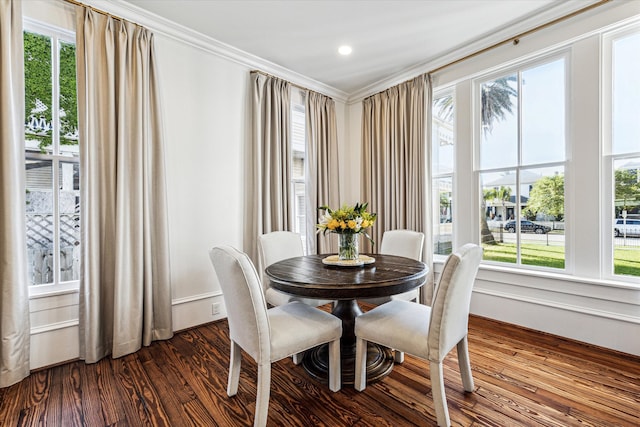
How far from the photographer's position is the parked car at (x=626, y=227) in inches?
91.8

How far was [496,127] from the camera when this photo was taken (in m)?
3.13

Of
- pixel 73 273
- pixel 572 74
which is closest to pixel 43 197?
pixel 73 273

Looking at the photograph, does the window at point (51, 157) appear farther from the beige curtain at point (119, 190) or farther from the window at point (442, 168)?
the window at point (442, 168)

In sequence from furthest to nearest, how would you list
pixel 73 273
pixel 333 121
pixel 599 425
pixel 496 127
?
pixel 333 121 → pixel 496 127 → pixel 73 273 → pixel 599 425

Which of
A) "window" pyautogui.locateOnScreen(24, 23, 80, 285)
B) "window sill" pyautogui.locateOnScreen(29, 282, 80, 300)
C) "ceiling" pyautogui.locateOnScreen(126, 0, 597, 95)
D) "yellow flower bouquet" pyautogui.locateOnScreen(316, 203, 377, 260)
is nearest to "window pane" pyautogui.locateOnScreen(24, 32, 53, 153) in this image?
"window" pyautogui.locateOnScreen(24, 23, 80, 285)

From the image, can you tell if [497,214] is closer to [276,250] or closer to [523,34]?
[523,34]

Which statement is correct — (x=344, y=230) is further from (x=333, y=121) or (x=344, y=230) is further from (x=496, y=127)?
A: (x=333, y=121)

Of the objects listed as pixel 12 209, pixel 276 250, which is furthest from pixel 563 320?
pixel 12 209

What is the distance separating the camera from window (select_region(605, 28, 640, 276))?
233 cm

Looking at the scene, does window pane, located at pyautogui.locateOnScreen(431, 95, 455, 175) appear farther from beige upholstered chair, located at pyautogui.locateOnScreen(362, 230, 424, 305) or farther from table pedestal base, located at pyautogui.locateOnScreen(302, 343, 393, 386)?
table pedestal base, located at pyautogui.locateOnScreen(302, 343, 393, 386)

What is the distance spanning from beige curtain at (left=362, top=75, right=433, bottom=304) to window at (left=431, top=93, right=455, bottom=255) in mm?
223

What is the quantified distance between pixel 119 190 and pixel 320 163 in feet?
7.74

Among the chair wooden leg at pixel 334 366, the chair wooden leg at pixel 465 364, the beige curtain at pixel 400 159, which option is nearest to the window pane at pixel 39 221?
the chair wooden leg at pixel 334 366

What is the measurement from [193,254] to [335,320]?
1.76m
